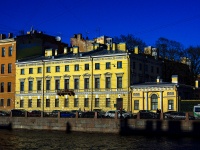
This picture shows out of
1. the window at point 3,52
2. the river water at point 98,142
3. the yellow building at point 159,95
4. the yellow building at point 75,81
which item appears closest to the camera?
the river water at point 98,142

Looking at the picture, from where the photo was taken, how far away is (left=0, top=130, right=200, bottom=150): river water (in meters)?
28.7

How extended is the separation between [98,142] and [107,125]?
7.27 m

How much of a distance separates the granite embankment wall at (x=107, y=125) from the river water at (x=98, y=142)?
1286 mm

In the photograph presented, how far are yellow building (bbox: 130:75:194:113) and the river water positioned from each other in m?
14.1

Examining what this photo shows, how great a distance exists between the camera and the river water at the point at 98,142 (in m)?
28.7

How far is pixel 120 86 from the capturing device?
5234 centimetres

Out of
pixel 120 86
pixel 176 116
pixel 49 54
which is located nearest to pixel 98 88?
pixel 120 86

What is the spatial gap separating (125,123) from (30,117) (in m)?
12.1

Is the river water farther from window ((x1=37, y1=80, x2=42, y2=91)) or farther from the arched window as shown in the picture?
window ((x1=37, y1=80, x2=42, y2=91))

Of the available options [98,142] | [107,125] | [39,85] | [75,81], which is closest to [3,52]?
[39,85]

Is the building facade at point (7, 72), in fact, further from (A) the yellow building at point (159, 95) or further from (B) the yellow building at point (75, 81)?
(A) the yellow building at point (159, 95)

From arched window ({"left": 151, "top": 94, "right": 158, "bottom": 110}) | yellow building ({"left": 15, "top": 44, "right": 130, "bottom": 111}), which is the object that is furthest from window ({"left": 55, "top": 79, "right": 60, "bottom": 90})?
arched window ({"left": 151, "top": 94, "right": 158, "bottom": 110})

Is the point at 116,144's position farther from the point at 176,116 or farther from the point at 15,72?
the point at 15,72

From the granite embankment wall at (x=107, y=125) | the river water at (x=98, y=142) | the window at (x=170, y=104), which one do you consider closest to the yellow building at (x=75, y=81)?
the window at (x=170, y=104)
